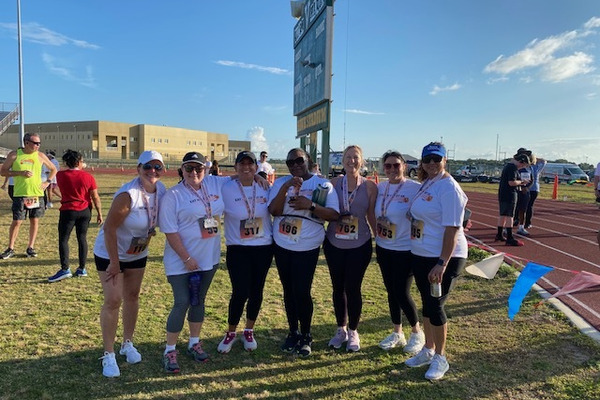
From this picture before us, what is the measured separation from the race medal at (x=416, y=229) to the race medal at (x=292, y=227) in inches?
36.4

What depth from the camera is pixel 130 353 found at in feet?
11.1

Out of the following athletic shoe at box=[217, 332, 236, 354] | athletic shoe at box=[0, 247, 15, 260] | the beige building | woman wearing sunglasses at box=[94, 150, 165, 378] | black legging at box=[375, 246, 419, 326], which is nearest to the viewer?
woman wearing sunglasses at box=[94, 150, 165, 378]

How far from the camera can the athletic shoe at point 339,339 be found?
→ 3742mm

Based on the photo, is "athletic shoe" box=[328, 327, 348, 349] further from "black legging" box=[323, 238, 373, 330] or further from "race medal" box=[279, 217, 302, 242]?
"race medal" box=[279, 217, 302, 242]

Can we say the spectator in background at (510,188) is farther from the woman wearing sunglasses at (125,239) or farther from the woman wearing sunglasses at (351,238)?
the woman wearing sunglasses at (125,239)

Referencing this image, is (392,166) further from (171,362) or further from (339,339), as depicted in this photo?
(171,362)

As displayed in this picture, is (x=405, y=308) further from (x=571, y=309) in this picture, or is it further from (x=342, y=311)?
(x=571, y=309)

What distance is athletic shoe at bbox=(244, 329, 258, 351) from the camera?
366 cm

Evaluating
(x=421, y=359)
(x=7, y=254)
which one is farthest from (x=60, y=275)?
(x=421, y=359)

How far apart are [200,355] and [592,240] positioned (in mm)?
9611

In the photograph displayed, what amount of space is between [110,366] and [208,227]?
134 cm

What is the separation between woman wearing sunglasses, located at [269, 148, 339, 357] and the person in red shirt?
10.2ft

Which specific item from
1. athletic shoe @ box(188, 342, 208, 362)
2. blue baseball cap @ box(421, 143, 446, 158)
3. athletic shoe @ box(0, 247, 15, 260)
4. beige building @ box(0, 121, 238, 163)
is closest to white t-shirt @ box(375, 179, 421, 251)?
blue baseball cap @ box(421, 143, 446, 158)

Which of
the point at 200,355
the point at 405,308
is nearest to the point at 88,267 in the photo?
the point at 200,355
